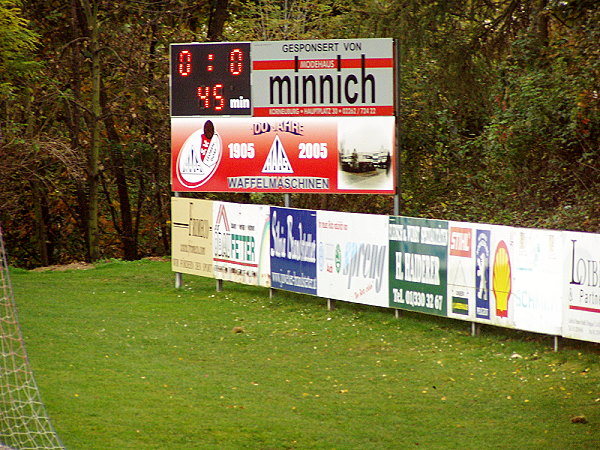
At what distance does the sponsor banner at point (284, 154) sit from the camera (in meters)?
18.1

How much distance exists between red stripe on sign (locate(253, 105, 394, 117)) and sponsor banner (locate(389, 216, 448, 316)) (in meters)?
2.51

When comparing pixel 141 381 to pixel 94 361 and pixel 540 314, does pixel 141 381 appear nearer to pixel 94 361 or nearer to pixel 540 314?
pixel 94 361

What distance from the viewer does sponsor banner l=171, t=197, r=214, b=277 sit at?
1989 centimetres

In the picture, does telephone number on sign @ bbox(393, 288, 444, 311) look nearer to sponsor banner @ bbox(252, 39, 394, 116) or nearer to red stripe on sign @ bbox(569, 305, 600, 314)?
red stripe on sign @ bbox(569, 305, 600, 314)

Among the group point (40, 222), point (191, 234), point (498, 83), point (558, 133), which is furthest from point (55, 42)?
point (558, 133)

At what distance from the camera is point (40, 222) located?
3127cm

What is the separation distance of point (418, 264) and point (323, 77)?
4470 millimetres

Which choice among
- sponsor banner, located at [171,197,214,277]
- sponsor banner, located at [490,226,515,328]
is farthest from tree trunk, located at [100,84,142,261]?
sponsor banner, located at [490,226,515,328]

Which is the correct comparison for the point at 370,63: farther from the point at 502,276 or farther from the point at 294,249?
the point at 502,276

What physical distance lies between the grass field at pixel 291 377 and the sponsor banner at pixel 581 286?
405mm

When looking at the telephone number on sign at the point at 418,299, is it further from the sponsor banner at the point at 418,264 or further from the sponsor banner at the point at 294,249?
the sponsor banner at the point at 294,249

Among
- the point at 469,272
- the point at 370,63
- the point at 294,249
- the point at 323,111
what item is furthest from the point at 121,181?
the point at 469,272

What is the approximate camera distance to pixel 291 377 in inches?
516

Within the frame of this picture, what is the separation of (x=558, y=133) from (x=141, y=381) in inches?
431
